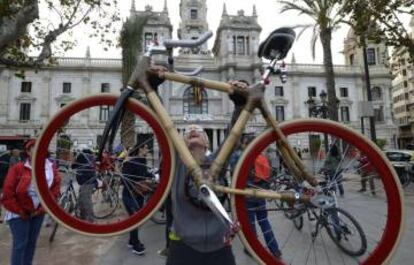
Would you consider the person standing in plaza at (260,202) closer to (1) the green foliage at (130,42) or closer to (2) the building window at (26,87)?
(1) the green foliage at (130,42)

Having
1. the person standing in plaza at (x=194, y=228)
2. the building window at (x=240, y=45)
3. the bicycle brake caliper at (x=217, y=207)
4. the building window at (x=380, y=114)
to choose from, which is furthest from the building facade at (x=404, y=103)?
the bicycle brake caliper at (x=217, y=207)

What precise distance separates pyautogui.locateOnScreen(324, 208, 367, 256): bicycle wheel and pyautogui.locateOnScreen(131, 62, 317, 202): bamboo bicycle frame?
0.46 metres

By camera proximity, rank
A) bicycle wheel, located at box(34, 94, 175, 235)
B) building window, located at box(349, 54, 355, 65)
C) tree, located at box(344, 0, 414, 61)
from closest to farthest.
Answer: bicycle wheel, located at box(34, 94, 175, 235), tree, located at box(344, 0, 414, 61), building window, located at box(349, 54, 355, 65)

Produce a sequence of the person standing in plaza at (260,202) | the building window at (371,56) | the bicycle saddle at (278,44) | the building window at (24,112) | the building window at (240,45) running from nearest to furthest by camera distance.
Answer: the person standing in plaza at (260,202) < the bicycle saddle at (278,44) < the building window at (24,112) < the building window at (240,45) < the building window at (371,56)

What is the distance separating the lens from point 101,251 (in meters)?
6.13

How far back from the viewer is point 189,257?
8.97 feet

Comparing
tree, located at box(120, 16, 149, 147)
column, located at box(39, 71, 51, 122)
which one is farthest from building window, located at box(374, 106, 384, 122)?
tree, located at box(120, 16, 149, 147)

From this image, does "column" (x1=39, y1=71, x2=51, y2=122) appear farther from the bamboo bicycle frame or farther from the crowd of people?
the bamboo bicycle frame

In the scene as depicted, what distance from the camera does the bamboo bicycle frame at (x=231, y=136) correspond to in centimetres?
247

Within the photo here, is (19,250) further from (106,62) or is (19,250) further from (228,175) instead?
(106,62)

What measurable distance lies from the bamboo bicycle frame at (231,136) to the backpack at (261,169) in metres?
0.18

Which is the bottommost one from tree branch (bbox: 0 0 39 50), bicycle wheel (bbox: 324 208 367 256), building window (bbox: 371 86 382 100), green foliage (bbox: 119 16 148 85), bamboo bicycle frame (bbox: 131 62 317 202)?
bicycle wheel (bbox: 324 208 367 256)

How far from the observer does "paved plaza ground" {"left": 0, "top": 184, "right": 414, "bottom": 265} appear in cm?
550

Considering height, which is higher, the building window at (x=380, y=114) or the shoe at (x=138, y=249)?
the building window at (x=380, y=114)
